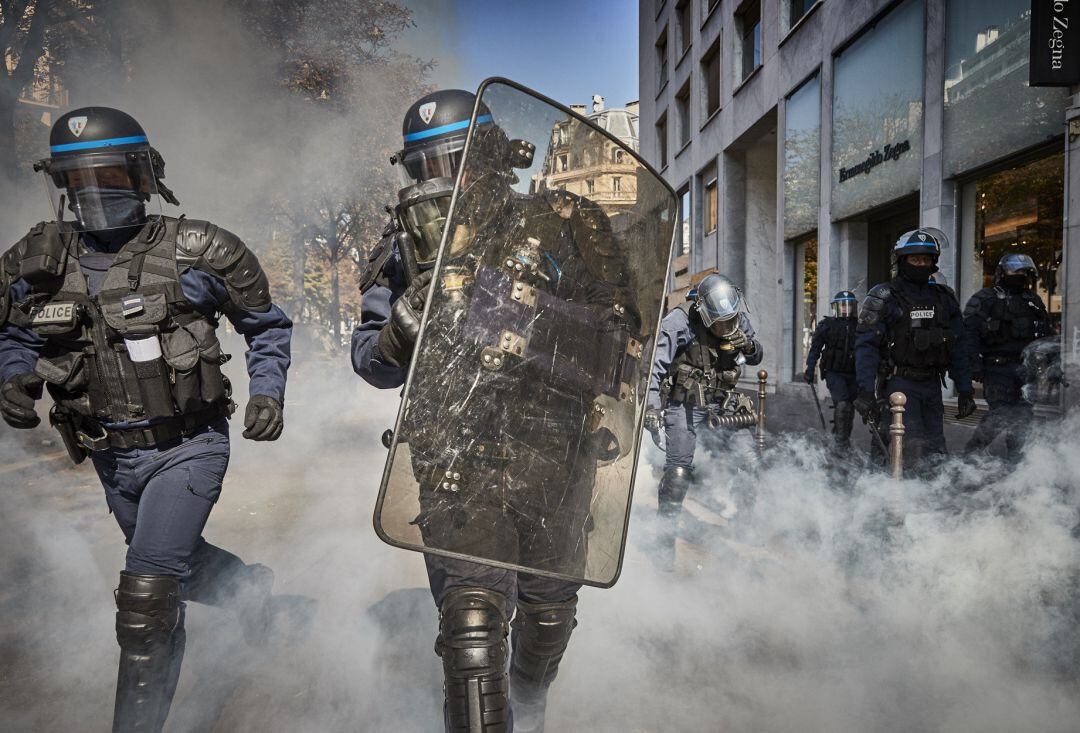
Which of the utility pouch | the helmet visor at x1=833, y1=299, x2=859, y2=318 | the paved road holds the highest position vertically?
the helmet visor at x1=833, y1=299, x2=859, y2=318

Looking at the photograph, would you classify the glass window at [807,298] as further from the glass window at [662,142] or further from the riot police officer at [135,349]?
the riot police officer at [135,349]

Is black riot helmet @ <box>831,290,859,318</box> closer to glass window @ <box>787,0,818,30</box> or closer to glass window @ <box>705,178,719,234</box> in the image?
glass window @ <box>787,0,818,30</box>

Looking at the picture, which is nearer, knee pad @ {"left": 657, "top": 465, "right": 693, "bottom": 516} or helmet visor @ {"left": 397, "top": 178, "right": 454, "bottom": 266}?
helmet visor @ {"left": 397, "top": 178, "right": 454, "bottom": 266}

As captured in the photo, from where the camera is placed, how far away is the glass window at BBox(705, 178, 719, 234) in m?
16.5

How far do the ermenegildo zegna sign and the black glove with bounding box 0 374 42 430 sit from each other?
7.02 metres

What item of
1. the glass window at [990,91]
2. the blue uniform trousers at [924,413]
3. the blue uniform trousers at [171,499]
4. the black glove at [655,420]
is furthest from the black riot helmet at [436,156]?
the glass window at [990,91]

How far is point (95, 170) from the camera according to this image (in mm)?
2111

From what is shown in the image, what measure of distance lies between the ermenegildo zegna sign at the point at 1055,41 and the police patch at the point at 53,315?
6.86 metres

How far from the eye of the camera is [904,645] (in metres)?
2.52

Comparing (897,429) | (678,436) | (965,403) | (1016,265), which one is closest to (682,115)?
(1016,265)

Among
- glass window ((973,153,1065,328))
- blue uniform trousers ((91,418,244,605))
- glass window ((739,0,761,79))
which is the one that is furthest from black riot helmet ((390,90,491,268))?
glass window ((739,0,761,79))

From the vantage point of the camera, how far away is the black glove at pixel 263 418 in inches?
84.7

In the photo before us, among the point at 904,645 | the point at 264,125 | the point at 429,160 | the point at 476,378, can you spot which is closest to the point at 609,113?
the point at 429,160

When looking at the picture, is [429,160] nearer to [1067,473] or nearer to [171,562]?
[171,562]
